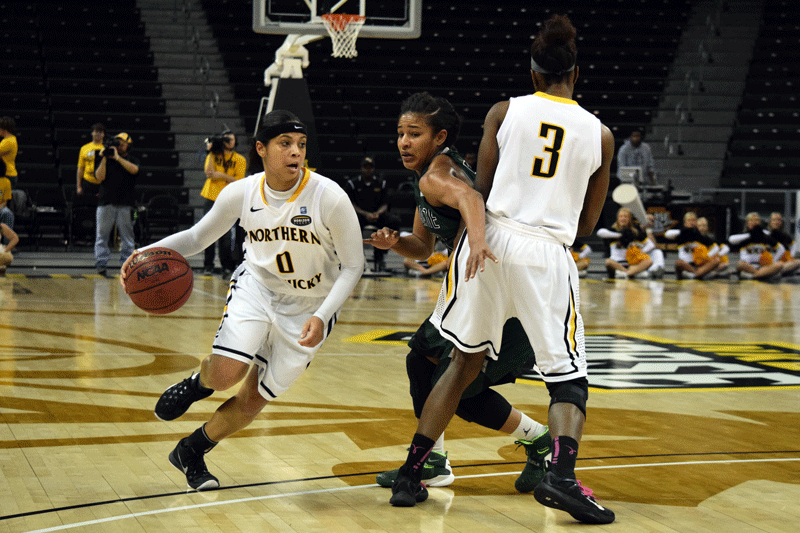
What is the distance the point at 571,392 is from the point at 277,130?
4.93ft

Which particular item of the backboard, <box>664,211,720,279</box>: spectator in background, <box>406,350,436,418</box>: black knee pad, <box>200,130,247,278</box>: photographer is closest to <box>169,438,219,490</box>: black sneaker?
<box>406,350,436,418</box>: black knee pad

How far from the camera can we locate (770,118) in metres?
21.1

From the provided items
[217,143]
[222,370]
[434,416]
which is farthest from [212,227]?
[217,143]

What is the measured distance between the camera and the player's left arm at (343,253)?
3648mm

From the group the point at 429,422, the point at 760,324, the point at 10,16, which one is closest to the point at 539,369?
the point at 429,422

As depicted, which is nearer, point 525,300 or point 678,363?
point 525,300

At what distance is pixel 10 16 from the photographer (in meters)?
20.9

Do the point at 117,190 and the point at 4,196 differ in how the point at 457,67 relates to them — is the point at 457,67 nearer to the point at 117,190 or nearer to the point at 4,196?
the point at 117,190

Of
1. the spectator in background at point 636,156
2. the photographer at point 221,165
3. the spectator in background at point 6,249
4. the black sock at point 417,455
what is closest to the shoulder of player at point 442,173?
the black sock at point 417,455

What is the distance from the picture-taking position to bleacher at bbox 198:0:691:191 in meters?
19.8

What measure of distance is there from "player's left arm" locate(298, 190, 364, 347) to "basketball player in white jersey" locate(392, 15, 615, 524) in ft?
1.55

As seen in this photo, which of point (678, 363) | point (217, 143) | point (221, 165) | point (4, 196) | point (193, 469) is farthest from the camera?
point (4, 196)

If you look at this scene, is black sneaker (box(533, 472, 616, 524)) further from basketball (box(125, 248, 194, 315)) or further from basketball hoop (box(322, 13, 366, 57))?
basketball hoop (box(322, 13, 366, 57))

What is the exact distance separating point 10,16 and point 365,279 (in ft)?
40.0
